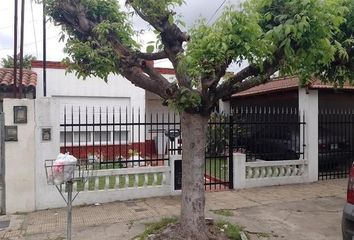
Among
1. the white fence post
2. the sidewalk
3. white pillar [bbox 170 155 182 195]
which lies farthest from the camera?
the white fence post

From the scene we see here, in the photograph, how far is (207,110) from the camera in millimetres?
5117

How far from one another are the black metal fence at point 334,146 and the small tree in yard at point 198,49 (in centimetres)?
466

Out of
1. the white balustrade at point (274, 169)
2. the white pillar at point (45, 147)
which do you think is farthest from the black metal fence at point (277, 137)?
the white pillar at point (45, 147)

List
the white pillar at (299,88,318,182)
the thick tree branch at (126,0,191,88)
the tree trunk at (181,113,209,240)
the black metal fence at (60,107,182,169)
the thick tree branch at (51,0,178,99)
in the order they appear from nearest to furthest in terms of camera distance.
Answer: the thick tree branch at (126,0,191,88) < the tree trunk at (181,113,209,240) < the thick tree branch at (51,0,178,99) < the black metal fence at (60,107,182,169) < the white pillar at (299,88,318,182)

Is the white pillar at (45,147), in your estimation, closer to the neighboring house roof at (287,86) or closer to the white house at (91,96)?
the neighboring house roof at (287,86)

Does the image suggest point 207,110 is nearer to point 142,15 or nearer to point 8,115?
point 142,15

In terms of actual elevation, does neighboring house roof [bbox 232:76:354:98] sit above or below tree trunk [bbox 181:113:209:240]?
above

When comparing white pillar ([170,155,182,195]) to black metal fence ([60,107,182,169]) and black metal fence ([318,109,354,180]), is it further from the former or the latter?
black metal fence ([318,109,354,180])

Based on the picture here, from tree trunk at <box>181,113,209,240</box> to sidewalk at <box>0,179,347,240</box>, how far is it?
1.02 meters

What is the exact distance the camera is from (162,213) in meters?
6.90

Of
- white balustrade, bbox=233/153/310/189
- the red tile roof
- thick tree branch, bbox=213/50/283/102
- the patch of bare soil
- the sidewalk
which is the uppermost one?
the red tile roof

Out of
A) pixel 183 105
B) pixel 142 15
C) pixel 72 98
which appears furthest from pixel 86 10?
pixel 72 98

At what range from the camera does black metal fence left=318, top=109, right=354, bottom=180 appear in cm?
1038

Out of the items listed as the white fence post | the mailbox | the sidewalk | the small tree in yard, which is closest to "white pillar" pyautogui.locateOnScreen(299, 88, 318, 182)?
the sidewalk
